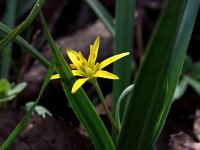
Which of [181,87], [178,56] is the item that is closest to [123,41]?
[178,56]

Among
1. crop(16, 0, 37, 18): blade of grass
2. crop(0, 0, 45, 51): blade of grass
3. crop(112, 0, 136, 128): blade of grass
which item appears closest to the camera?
crop(0, 0, 45, 51): blade of grass

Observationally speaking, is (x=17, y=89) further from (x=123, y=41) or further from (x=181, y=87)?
(x=181, y=87)

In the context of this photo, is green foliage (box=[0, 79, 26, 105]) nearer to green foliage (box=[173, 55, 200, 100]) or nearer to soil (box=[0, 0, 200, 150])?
soil (box=[0, 0, 200, 150])

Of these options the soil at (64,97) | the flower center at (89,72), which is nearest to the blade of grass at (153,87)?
the flower center at (89,72)

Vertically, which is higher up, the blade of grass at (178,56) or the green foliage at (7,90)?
the blade of grass at (178,56)

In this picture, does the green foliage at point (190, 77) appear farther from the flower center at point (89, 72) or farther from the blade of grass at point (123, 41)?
the flower center at point (89, 72)

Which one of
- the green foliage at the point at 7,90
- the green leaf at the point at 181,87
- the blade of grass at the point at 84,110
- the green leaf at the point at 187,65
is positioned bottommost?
the green leaf at the point at 181,87

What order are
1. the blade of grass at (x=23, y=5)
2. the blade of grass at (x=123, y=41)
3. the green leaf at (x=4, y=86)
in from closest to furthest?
the blade of grass at (x=123, y=41), the green leaf at (x=4, y=86), the blade of grass at (x=23, y=5)

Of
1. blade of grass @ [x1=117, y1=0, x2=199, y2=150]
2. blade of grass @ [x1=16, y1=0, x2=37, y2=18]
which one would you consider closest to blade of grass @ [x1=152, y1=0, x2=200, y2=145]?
blade of grass @ [x1=117, y1=0, x2=199, y2=150]
